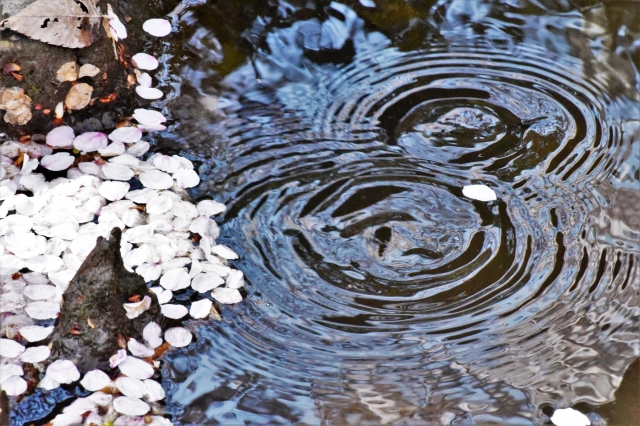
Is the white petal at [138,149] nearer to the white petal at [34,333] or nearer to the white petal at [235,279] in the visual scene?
the white petal at [235,279]

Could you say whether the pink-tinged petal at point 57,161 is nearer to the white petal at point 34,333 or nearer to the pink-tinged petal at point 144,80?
the pink-tinged petal at point 144,80

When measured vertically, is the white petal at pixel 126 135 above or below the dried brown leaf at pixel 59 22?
below

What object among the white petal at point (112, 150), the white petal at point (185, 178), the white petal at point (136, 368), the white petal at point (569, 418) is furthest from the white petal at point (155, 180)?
the white petal at point (569, 418)

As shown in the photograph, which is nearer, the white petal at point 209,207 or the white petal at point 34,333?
the white petal at point 34,333

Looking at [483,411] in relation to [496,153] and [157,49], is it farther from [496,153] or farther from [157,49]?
[157,49]

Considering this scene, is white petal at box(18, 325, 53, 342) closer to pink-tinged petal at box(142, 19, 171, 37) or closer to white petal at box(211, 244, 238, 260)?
white petal at box(211, 244, 238, 260)

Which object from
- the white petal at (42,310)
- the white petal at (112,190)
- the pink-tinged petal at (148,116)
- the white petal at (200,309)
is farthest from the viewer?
the pink-tinged petal at (148,116)

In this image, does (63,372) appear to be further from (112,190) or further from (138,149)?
(138,149)

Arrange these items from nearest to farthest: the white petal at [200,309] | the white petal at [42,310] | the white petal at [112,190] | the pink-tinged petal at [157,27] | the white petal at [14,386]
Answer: the white petal at [14,386], the white petal at [42,310], the white petal at [200,309], the white petal at [112,190], the pink-tinged petal at [157,27]

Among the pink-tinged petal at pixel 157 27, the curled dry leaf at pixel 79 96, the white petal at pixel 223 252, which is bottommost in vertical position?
the white petal at pixel 223 252
